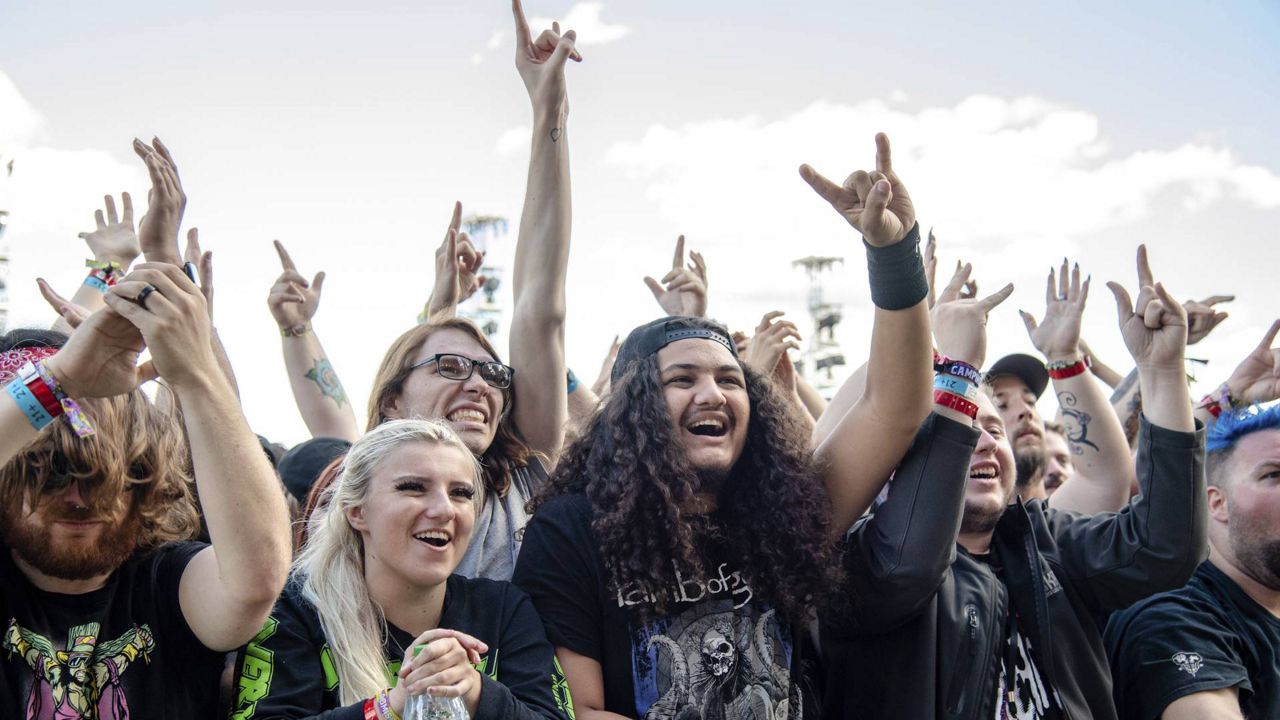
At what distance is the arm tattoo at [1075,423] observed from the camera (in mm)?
4410

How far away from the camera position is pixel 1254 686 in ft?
11.8

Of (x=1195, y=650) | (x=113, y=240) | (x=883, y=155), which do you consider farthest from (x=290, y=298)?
(x=1195, y=650)

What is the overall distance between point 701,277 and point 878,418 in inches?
80.3

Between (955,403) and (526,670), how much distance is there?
1.56m

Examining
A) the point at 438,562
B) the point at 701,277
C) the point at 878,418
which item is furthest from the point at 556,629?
the point at 701,277

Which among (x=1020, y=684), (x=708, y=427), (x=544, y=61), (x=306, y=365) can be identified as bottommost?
(x=1020, y=684)

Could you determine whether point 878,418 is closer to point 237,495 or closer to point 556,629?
point 556,629

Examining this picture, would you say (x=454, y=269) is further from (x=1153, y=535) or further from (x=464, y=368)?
(x=1153, y=535)

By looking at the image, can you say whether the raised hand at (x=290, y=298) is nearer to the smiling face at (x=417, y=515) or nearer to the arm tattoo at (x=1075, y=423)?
the smiling face at (x=417, y=515)

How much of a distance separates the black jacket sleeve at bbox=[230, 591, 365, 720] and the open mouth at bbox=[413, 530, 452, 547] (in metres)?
0.34

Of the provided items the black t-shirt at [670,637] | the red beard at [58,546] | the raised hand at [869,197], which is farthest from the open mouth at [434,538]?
the raised hand at [869,197]

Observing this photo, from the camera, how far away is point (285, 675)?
242cm

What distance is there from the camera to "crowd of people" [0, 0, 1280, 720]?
228 centimetres

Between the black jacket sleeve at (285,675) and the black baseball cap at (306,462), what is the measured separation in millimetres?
1536
